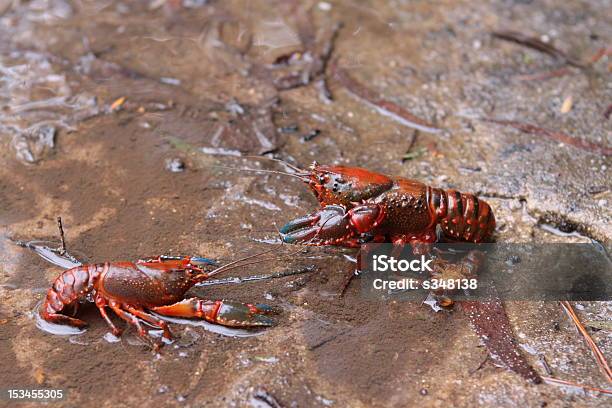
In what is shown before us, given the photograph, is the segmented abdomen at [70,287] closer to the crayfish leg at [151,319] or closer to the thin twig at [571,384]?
the crayfish leg at [151,319]

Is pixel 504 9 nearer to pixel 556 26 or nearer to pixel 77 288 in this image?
pixel 556 26

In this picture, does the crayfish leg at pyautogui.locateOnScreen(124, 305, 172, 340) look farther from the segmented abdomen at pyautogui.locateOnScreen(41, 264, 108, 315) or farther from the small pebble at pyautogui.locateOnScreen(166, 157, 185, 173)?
the small pebble at pyautogui.locateOnScreen(166, 157, 185, 173)

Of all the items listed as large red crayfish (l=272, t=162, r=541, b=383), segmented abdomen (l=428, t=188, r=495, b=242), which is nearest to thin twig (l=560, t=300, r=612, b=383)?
large red crayfish (l=272, t=162, r=541, b=383)

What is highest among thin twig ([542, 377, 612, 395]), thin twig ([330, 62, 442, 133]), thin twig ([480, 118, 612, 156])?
thin twig ([480, 118, 612, 156])

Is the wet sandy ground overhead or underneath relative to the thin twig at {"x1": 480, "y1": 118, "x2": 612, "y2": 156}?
underneath

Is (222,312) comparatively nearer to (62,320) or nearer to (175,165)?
(62,320)

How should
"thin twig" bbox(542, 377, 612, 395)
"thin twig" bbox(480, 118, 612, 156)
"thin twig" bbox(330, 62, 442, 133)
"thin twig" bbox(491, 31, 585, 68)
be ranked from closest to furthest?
"thin twig" bbox(542, 377, 612, 395) → "thin twig" bbox(480, 118, 612, 156) → "thin twig" bbox(330, 62, 442, 133) → "thin twig" bbox(491, 31, 585, 68)
